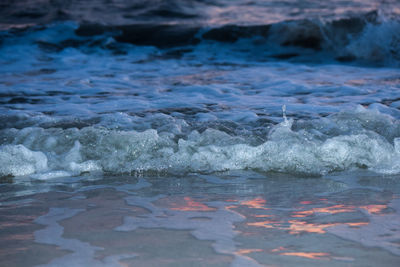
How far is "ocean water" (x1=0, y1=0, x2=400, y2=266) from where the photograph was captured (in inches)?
65.4

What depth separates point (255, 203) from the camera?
220 cm

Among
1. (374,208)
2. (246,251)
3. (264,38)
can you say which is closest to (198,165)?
(374,208)

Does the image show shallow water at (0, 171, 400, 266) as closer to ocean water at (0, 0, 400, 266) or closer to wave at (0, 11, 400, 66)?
ocean water at (0, 0, 400, 266)

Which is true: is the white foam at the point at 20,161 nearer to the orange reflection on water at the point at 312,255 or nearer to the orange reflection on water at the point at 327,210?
the orange reflection on water at the point at 327,210

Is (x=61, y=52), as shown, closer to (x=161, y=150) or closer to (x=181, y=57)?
(x=181, y=57)

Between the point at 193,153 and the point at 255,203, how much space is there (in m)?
1.00

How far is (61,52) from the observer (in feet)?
33.2

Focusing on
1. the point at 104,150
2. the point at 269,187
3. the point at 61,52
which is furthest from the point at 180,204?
the point at 61,52

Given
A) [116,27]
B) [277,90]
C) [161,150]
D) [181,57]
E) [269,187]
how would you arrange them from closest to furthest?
[269,187] → [161,150] → [277,90] → [181,57] → [116,27]

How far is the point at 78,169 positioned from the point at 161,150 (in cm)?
54

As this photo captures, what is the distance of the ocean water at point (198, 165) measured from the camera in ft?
5.45

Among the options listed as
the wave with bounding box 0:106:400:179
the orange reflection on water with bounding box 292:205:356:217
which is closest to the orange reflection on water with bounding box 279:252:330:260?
the orange reflection on water with bounding box 292:205:356:217

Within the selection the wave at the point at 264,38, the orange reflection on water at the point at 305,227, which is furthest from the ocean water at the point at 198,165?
the wave at the point at 264,38

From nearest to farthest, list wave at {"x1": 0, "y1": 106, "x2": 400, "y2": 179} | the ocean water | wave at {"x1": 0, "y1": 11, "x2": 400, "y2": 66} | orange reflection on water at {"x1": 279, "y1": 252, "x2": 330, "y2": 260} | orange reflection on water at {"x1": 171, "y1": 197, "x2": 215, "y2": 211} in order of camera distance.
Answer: orange reflection on water at {"x1": 279, "y1": 252, "x2": 330, "y2": 260} → the ocean water → orange reflection on water at {"x1": 171, "y1": 197, "x2": 215, "y2": 211} → wave at {"x1": 0, "y1": 106, "x2": 400, "y2": 179} → wave at {"x1": 0, "y1": 11, "x2": 400, "y2": 66}
